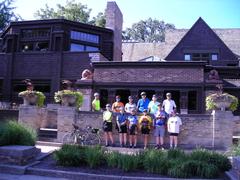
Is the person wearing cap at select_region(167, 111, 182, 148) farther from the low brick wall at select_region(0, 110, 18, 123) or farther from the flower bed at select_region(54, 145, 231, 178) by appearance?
the low brick wall at select_region(0, 110, 18, 123)

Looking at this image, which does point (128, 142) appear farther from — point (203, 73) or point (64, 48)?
point (64, 48)

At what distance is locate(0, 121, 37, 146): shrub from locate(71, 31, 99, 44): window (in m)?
16.1

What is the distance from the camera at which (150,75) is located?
72.5 feet

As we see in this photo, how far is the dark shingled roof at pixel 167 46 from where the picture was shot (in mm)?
33312

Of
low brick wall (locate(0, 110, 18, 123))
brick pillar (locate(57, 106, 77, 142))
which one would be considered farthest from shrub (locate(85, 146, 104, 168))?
low brick wall (locate(0, 110, 18, 123))

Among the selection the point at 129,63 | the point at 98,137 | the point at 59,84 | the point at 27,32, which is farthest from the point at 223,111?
the point at 27,32

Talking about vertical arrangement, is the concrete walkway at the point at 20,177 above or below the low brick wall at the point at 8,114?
below

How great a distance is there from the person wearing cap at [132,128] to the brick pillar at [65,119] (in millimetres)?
2685

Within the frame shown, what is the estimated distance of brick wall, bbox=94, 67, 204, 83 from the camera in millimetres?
21609

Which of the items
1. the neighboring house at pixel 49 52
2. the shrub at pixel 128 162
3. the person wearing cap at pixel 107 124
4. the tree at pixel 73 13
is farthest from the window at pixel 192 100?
the tree at pixel 73 13

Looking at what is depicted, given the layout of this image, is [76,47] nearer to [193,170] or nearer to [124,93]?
[124,93]

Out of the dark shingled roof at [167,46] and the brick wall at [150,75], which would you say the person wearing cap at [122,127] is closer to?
the brick wall at [150,75]

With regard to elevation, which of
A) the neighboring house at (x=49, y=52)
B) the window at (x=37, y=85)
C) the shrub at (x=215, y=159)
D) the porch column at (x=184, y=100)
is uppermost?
the neighboring house at (x=49, y=52)

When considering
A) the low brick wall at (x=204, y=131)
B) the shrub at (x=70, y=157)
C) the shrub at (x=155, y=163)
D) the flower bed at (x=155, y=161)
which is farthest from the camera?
the low brick wall at (x=204, y=131)
